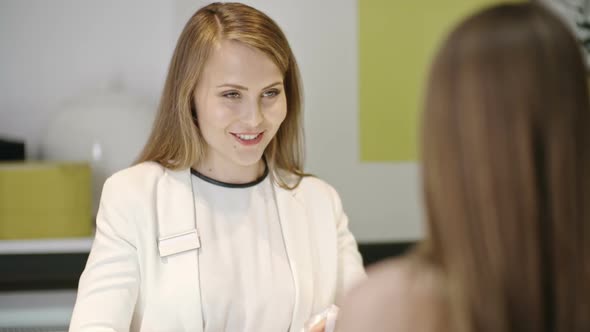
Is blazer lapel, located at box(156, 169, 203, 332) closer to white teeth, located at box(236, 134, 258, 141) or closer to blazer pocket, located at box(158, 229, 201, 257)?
blazer pocket, located at box(158, 229, 201, 257)

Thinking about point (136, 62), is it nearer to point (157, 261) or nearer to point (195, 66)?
point (195, 66)

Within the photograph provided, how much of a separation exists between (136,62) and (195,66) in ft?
3.40

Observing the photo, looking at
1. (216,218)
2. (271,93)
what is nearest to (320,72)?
(271,93)

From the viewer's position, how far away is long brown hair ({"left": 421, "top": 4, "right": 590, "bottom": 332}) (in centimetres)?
86

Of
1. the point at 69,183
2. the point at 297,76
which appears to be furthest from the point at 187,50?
the point at 69,183

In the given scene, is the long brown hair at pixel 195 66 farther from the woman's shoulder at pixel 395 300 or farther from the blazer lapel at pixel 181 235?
the woman's shoulder at pixel 395 300

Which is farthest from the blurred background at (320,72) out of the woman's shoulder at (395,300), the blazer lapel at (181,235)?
the woman's shoulder at (395,300)

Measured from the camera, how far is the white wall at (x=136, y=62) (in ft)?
9.02

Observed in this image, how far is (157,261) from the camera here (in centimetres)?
178

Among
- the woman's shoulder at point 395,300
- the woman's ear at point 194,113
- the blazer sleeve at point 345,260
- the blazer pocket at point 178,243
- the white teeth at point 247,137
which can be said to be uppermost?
the woman's ear at point 194,113

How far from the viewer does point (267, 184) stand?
1.98m

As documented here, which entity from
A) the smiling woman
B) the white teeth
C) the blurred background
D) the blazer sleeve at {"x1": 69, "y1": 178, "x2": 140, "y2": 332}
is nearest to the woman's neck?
the smiling woman

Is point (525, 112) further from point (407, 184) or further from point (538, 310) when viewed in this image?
point (407, 184)

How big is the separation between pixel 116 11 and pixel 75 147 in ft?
1.82
